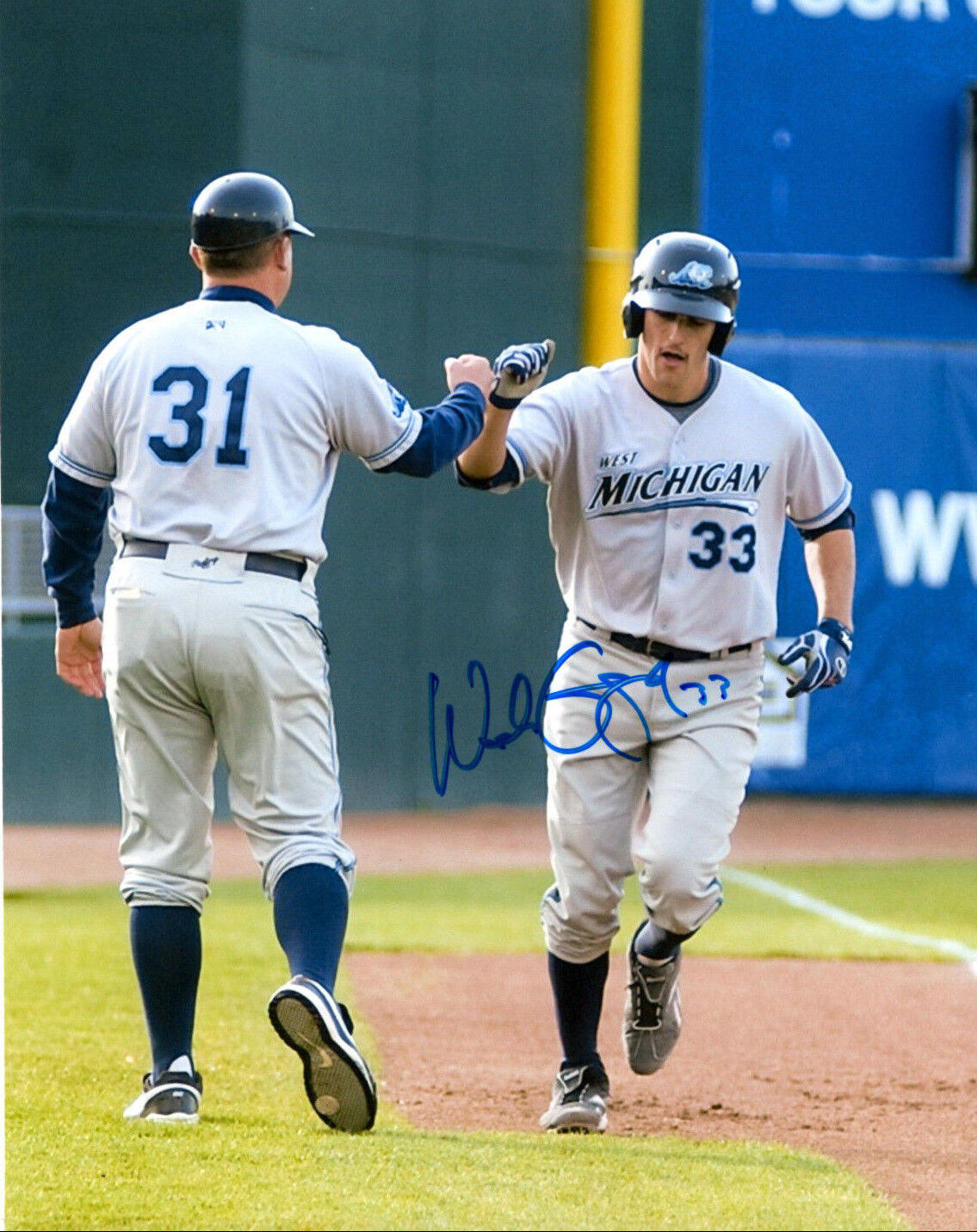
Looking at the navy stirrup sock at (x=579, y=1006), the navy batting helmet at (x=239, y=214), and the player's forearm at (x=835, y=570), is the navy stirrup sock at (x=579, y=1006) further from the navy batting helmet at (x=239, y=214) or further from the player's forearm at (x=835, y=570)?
the navy batting helmet at (x=239, y=214)

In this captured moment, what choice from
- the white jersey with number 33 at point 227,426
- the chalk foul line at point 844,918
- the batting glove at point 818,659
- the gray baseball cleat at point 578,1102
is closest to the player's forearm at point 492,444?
the white jersey with number 33 at point 227,426

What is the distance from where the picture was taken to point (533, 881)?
388 inches

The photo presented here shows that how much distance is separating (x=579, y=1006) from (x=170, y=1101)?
1.03m

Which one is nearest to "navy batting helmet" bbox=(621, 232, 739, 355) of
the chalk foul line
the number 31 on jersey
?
the number 31 on jersey

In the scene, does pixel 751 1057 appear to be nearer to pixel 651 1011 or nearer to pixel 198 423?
pixel 651 1011

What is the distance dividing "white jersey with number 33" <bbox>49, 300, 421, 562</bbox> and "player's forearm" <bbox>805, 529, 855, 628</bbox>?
4.05 feet

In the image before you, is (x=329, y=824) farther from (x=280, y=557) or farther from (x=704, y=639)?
(x=704, y=639)

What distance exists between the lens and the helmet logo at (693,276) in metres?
4.56

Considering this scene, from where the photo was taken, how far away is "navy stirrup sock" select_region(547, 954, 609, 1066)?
466cm

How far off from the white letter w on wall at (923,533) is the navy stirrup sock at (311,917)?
1009cm

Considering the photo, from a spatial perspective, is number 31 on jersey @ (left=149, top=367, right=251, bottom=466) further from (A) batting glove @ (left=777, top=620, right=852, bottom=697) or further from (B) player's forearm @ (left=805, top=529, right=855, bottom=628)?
(B) player's forearm @ (left=805, top=529, right=855, bottom=628)

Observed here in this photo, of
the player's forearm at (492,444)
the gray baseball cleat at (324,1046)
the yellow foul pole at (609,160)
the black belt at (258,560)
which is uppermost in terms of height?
the yellow foul pole at (609,160)

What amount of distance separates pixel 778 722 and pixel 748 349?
255cm

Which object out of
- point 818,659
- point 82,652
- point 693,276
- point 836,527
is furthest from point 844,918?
point 82,652
